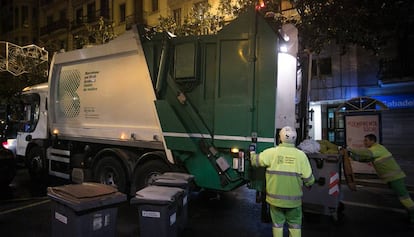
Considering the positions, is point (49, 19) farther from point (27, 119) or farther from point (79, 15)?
Result: point (27, 119)

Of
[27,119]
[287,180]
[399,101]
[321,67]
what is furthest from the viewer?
[321,67]

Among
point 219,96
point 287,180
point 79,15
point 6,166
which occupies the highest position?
point 79,15

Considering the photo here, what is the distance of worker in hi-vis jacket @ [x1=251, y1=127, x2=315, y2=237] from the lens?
432 centimetres

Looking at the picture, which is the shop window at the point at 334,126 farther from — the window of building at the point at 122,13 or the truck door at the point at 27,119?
the window of building at the point at 122,13

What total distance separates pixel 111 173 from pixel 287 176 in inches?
173

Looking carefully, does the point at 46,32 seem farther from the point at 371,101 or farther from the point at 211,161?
the point at 211,161

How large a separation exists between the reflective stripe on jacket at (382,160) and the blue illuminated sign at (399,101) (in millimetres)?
11041

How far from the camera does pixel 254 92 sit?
5754mm

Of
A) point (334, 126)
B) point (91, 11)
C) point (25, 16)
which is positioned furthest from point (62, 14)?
point (334, 126)

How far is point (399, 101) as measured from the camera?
648 inches

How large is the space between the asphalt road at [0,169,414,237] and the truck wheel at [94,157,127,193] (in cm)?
46

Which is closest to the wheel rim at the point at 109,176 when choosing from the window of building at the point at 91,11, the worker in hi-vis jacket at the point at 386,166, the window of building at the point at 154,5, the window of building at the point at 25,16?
the worker in hi-vis jacket at the point at 386,166

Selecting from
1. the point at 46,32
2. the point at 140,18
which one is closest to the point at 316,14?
the point at 140,18

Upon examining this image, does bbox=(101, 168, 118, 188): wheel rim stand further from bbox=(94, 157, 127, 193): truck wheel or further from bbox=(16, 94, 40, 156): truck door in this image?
bbox=(16, 94, 40, 156): truck door
